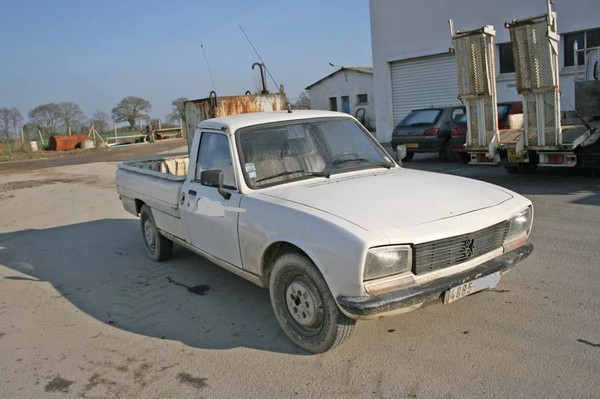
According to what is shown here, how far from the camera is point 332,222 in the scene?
3371mm

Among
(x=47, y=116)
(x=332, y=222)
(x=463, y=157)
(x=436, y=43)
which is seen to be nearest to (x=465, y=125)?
(x=463, y=157)

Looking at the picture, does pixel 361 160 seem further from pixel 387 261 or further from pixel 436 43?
pixel 436 43

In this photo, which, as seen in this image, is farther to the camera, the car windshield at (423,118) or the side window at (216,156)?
the car windshield at (423,118)

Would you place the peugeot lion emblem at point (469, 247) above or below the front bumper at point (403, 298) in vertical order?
above

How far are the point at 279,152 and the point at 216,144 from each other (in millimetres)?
676

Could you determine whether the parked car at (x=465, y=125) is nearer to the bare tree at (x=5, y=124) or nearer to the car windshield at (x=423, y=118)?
the car windshield at (x=423, y=118)

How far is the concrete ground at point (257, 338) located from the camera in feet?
10.8

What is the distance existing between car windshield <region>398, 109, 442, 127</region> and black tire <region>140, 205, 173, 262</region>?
9811mm

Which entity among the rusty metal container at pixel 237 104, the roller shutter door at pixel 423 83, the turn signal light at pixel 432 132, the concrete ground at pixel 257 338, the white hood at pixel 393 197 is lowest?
the concrete ground at pixel 257 338

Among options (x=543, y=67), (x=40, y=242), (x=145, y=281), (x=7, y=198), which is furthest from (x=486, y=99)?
(x=7, y=198)

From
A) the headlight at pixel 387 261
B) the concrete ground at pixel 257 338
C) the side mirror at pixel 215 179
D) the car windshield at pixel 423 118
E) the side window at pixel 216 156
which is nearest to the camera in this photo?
the headlight at pixel 387 261

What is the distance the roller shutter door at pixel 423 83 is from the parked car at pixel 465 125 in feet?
20.9

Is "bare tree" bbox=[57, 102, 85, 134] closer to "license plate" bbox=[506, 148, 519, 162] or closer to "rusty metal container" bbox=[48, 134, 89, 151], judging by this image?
"rusty metal container" bbox=[48, 134, 89, 151]

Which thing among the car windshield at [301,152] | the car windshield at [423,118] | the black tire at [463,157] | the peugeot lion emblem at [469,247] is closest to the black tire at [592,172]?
the black tire at [463,157]
